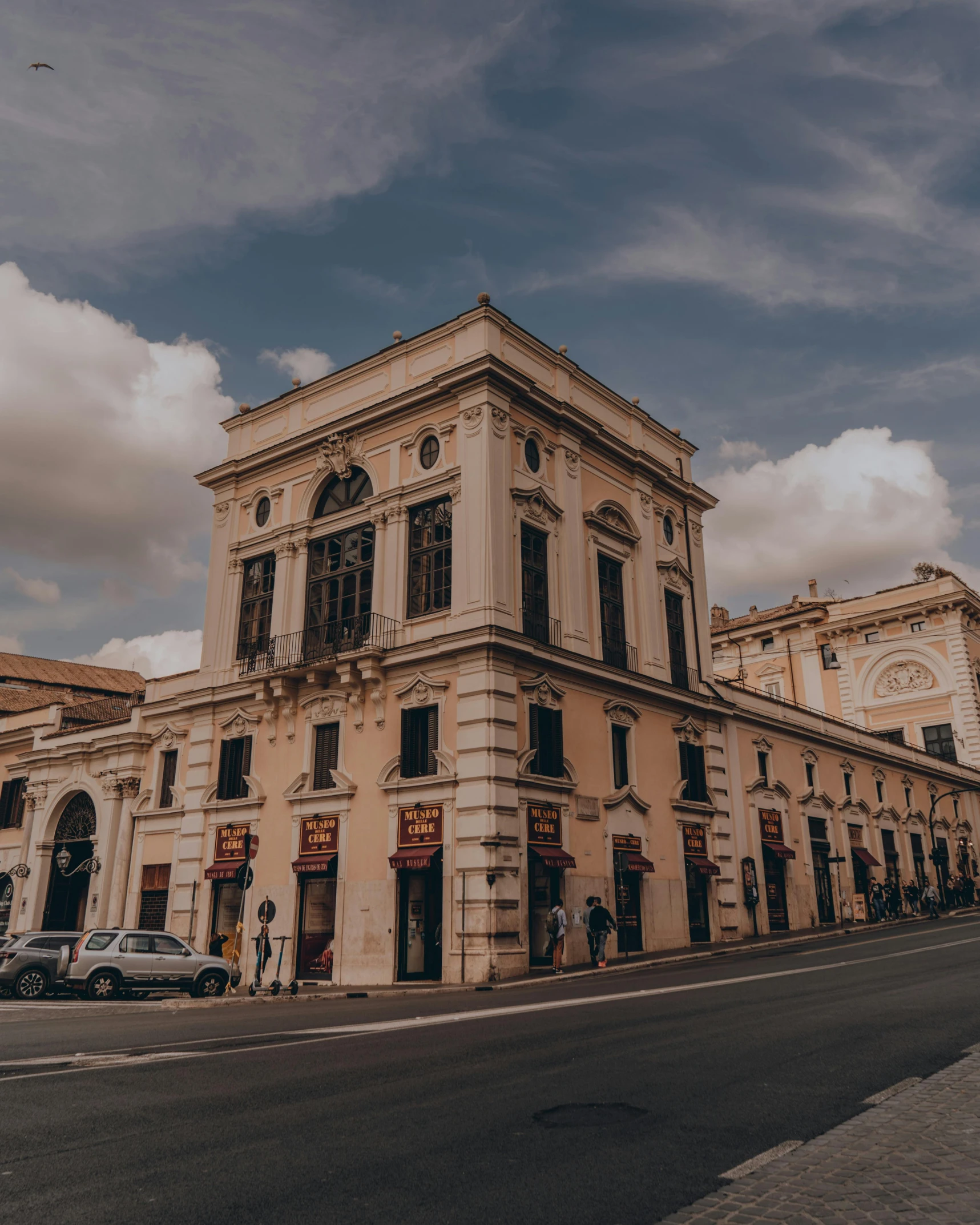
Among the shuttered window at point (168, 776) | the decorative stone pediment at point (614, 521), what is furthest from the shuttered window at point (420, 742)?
the shuttered window at point (168, 776)

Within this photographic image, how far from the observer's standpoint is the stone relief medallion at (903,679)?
58.6 m

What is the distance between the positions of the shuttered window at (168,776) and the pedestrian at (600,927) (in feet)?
55.8

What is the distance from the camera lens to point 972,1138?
6234 mm

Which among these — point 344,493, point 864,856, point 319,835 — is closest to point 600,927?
point 319,835

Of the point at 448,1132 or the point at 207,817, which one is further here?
the point at 207,817

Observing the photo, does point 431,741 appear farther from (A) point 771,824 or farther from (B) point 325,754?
(A) point 771,824

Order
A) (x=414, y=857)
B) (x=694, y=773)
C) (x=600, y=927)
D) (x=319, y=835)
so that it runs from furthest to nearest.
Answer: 1. (x=694, y=773)
2. (x=319, y=835)
3. (x=414, y=857)
4. (x=600, y=927)

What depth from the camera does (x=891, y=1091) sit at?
7801 millimetres

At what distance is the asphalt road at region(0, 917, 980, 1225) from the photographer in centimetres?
544

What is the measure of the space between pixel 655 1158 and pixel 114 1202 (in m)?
3.24

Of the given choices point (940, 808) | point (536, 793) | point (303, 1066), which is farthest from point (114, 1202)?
point (940, 808)

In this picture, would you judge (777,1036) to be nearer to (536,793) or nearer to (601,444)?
(536,793)

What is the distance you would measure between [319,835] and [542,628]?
9003 mm

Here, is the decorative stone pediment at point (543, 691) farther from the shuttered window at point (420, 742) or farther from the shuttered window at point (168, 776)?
the shuttered window at point (168, 776)
